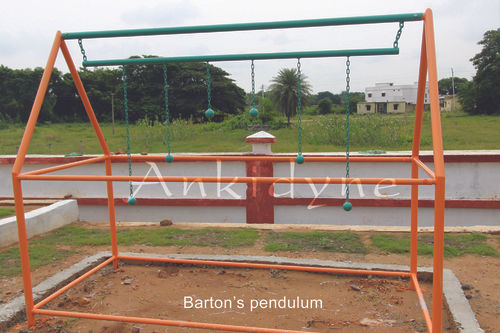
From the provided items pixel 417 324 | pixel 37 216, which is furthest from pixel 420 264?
pixel 37 216

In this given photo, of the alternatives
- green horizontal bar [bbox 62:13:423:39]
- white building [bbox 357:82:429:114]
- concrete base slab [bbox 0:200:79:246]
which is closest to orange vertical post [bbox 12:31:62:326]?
green horizontal bar [bbox 62:13:423:39]

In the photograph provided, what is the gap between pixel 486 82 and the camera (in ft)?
89.1

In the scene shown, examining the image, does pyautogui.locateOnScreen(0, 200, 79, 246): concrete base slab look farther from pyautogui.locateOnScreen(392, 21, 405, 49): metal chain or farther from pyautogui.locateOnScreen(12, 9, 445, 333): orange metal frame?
pyautogui.locateOnScreen(392, 21, 405, 49): metal chain

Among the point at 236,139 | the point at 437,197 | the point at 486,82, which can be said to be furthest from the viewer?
the point at 486,82

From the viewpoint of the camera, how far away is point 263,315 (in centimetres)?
278

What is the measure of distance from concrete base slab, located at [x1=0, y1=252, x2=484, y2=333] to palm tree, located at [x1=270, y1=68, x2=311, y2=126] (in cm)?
1157

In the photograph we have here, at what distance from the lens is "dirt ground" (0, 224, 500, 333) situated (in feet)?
8.76

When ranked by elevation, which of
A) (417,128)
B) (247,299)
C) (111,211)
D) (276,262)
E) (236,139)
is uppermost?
(417,128)

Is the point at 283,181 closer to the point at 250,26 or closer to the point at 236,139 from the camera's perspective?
the point at 250,26

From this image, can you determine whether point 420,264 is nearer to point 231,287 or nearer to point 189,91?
point 231,287

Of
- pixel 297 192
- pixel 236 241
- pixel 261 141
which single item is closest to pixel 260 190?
pixel 297 192

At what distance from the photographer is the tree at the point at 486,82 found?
2709 centimetres

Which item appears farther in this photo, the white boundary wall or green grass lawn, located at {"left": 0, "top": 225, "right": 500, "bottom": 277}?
the white boundary wall

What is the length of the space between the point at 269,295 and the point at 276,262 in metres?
0.47
